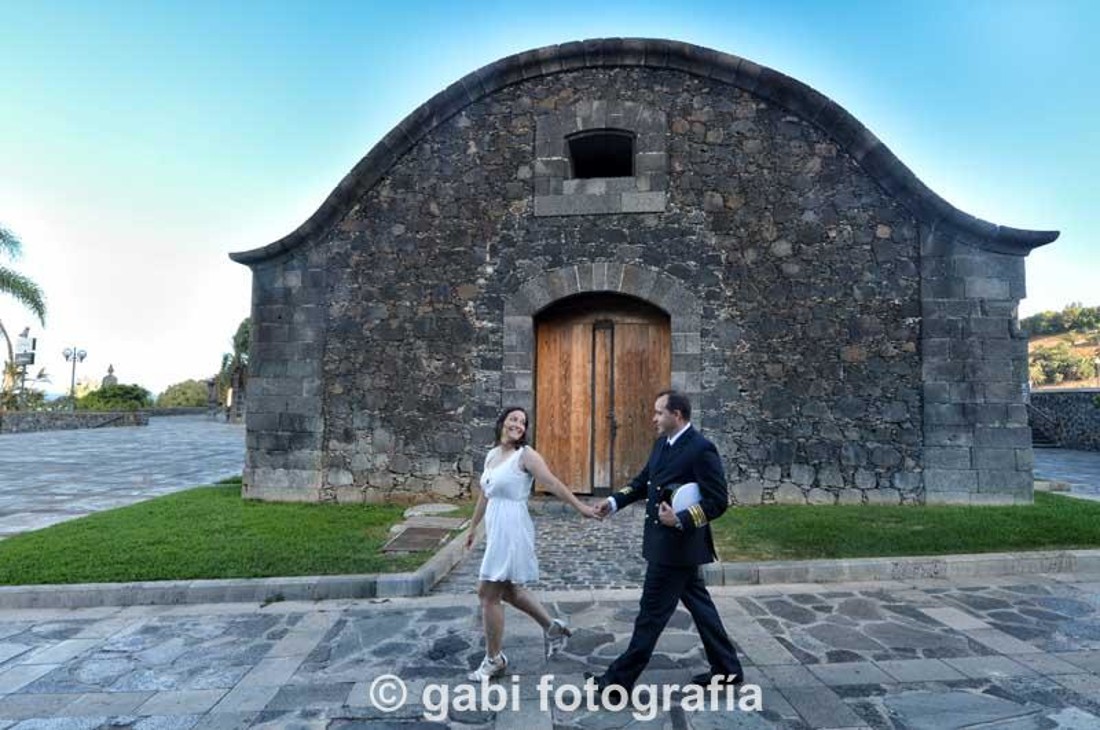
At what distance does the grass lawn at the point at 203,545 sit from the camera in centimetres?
539

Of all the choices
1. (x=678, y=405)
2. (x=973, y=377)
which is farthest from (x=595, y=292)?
(x=678, y=405)

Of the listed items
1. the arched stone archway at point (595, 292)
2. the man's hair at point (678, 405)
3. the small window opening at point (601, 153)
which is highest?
the small window opening at point (601, 153)

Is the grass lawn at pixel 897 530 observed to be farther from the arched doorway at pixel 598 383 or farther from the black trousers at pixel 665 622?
the black trousers at pixel 665 622

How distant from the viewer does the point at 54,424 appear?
25625mm

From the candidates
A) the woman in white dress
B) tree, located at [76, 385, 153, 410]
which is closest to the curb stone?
the woman in white dress

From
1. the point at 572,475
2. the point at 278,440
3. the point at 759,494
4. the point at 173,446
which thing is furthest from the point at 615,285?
the point at 173,446

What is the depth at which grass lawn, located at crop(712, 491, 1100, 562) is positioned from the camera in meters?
5.95

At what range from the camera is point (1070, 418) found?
19234mm

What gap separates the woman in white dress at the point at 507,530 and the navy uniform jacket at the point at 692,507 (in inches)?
16.2

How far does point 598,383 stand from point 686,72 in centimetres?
464

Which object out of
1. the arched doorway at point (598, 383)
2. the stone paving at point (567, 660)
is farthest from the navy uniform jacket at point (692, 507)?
the arched doorway at point (598, 383)

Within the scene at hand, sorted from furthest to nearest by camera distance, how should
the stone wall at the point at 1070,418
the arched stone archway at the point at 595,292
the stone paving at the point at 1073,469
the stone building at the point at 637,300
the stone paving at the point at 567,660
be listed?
the stone wall at the point at 1070,418 → the stone paving at the point at 1073,469 → the arched stone archway at the point at 595,292 → the stone building at the point at 637,300 → the stone paving at the point at 567,660

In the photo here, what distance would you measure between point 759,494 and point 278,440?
272 inches

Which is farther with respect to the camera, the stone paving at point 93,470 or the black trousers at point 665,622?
the stone paving at point 93,470
